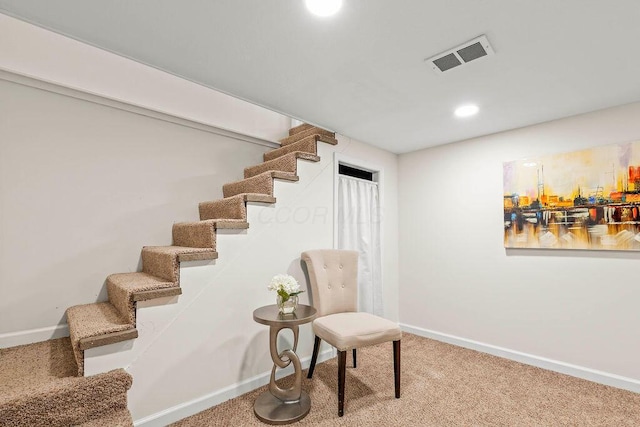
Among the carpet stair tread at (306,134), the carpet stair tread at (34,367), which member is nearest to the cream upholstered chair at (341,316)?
the carpet stair tread at (306,134)

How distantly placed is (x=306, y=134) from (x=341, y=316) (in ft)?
5.91

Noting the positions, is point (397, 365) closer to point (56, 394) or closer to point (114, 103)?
point (56, 394)

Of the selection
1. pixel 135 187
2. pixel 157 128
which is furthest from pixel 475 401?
pixel 157 128

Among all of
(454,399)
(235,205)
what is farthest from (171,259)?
(454,399)

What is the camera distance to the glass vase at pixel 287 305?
2072mm

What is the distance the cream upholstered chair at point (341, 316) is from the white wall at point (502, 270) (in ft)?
4.38

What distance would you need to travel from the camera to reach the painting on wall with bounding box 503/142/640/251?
94.1 inches

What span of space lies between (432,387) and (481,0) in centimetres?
253

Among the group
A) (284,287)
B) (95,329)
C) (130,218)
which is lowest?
(95,329)

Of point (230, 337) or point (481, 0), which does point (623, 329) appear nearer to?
point (481, 0)

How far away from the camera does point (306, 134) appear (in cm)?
312

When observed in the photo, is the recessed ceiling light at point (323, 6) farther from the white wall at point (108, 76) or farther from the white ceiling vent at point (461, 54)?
the white wall at point (108, 76)

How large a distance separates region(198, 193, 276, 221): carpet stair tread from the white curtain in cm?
99

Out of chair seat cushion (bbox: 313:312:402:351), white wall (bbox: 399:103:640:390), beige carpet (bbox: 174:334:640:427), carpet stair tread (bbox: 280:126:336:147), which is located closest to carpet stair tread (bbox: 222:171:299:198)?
carpet stair tread (bbox: 280:126:336:147)
